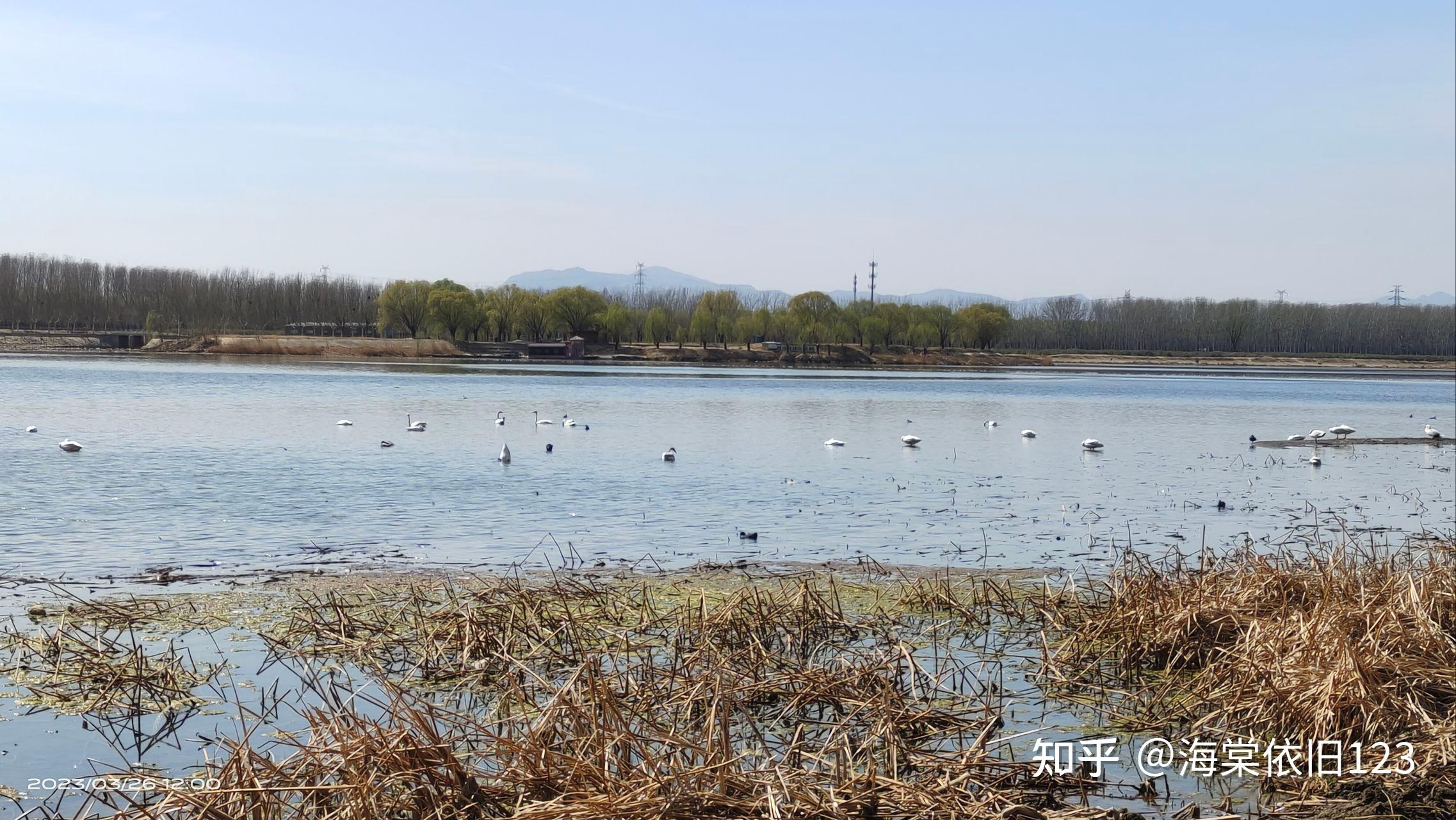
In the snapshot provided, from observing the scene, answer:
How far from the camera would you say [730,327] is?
132000mm

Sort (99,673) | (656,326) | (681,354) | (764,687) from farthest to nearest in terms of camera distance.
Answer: (656,326), (681,354), (99,673), (764,687)

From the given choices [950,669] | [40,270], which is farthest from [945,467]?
[40,270]

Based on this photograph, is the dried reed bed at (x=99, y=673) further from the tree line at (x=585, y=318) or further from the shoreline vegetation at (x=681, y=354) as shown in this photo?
the tree line at (x=585, y=318)

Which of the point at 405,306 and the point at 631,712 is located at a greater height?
the point at 405,306

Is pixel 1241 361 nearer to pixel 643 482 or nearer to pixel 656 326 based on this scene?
pixel 656 326

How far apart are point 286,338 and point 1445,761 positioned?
117 meters

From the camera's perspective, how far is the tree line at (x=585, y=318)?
407 ft

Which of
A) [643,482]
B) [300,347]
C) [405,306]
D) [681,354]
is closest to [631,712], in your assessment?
[643,482]

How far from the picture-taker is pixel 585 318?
411 ft

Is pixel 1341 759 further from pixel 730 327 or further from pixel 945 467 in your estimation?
pixel 730 327

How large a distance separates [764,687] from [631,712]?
113 cm

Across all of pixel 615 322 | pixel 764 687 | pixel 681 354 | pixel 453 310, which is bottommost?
pixel 764 687

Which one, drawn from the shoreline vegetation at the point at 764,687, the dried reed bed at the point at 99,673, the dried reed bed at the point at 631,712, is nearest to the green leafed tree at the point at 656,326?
the shoreline vegetation at the point at 764,687

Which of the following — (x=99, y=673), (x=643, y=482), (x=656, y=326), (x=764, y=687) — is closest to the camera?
(x=764, y=687)
